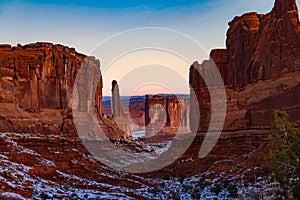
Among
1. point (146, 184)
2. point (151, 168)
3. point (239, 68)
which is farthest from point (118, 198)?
point (239, 68)

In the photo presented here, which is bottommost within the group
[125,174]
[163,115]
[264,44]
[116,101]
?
[125,174]

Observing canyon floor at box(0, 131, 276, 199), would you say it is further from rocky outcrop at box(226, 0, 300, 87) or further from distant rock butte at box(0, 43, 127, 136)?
rocky outcrop at box(226, 0, 300, 87)

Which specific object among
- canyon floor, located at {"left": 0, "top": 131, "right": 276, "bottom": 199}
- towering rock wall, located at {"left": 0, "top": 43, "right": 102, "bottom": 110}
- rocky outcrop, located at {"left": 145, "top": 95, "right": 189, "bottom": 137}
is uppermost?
towering rock wall, located at {"left": 0, "top": 43, "right": 102, "bottom": 110}

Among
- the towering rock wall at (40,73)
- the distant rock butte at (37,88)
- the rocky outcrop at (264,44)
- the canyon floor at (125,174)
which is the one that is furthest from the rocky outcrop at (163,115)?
the canyon floor at (125,174)

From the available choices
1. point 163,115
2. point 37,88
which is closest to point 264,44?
point 37,88

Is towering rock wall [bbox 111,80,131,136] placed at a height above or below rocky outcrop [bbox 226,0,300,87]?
below

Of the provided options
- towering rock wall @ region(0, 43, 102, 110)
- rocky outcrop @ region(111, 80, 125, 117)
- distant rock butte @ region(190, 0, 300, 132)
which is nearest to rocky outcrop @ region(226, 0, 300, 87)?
distant rock butte @ region(190, 0, 300, 132)

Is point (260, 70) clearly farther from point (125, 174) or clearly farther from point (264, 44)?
point (125, 174)
